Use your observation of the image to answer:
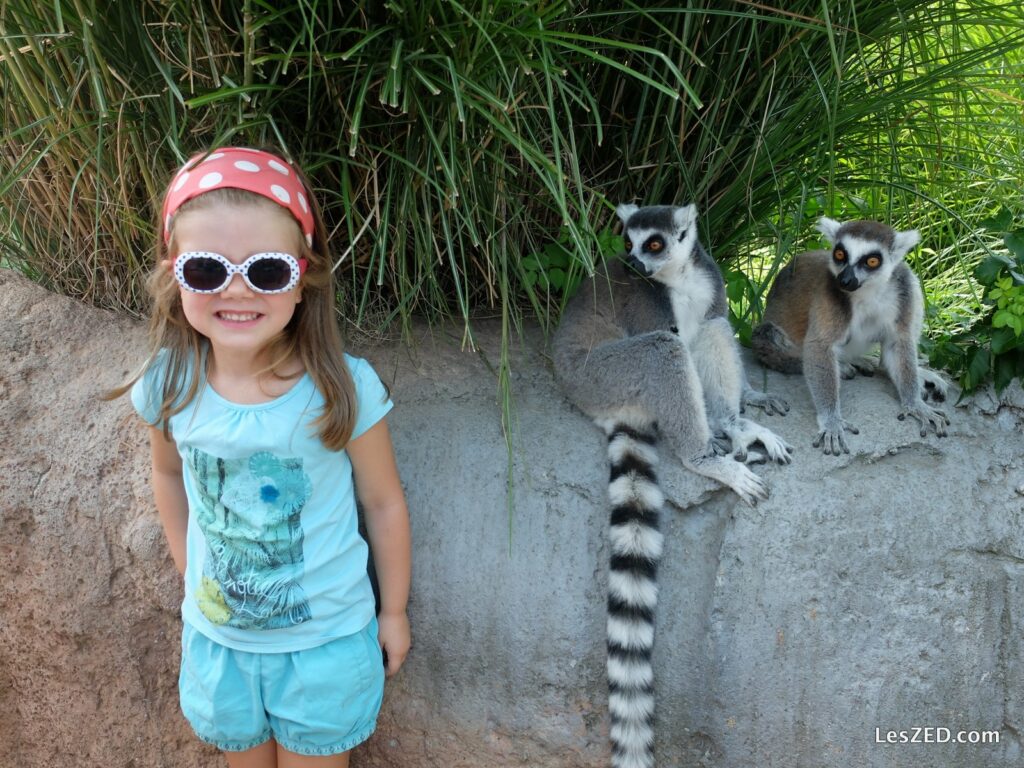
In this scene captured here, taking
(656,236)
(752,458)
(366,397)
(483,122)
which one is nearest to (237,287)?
(366,397)

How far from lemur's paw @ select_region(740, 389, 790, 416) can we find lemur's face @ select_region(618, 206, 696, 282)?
0.50m

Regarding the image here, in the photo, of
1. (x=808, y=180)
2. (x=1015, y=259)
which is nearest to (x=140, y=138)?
(x=808, y=180)

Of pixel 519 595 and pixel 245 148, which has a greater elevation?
pixel 245 148

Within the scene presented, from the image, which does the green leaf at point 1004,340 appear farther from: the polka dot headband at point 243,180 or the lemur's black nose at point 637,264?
the polka dot headband at point 243,180

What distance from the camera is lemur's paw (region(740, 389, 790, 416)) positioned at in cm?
289

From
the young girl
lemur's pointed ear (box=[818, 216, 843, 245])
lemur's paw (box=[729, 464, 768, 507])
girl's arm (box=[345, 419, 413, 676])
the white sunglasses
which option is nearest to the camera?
the white sunglasses

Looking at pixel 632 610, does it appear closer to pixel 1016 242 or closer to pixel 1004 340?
pixel 1004 340

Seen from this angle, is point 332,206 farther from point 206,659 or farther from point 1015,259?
point 1015,259

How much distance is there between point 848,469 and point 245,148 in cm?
183

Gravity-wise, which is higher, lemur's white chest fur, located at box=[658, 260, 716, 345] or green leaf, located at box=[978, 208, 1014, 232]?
green leaf, located at box=[978, 208, 1014, 232]

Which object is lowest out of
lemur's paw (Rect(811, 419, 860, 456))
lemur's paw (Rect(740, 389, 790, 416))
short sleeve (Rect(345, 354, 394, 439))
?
lemur's paw (Rect(740, 389, 790, 416))

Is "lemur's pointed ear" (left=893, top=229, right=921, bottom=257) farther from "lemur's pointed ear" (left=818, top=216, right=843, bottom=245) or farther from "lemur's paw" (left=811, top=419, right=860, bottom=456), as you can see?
"lemur's paw" (left=811, top=419, right=860, bottom=456)

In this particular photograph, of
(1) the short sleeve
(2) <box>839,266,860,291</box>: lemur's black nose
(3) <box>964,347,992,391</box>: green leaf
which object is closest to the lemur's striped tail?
(1) the short sleeve

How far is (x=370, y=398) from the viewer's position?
6.93 feet
